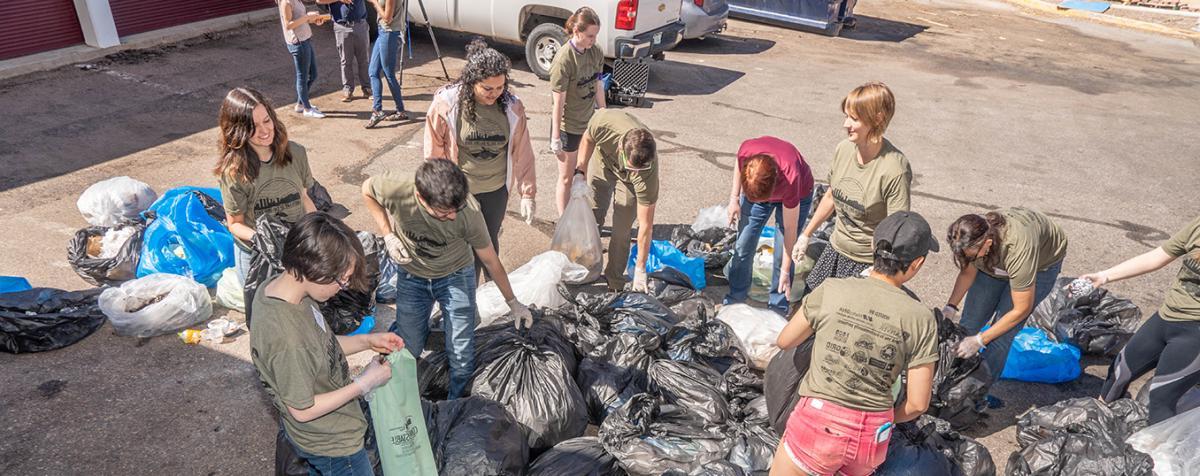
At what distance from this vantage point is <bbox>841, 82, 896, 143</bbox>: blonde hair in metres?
3.75

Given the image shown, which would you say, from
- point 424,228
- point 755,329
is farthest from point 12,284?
point 755,329

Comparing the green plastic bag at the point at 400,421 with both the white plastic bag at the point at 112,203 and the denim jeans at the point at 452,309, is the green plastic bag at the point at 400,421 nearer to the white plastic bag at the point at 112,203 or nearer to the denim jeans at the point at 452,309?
the denim jeans at the point at 452,309

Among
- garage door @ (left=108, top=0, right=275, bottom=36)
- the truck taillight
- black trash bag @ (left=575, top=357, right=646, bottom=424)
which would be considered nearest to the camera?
black trash bag @ (left=575, top=357, right=646, bottom=424)

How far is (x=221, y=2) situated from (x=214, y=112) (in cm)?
405

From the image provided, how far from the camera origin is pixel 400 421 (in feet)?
9.04

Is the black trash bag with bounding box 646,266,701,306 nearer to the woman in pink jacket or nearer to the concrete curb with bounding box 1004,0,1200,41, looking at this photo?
the woman in pink jacket

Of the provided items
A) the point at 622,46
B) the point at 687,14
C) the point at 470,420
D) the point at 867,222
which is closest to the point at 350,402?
the point at 470,420

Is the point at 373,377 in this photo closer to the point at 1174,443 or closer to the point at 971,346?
the point at 971,346

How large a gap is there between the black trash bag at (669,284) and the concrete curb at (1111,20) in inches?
651

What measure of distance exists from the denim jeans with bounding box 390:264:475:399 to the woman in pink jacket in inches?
29.3

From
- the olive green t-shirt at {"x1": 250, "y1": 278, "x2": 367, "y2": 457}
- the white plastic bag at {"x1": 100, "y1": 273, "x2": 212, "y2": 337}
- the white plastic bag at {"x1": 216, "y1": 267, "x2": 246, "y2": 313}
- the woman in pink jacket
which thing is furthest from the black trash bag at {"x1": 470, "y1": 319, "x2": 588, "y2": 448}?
the white plastic bag at {"x1": 100, "y1": 273, "x2": 212, "y2": 337}

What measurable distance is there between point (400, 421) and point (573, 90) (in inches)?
136

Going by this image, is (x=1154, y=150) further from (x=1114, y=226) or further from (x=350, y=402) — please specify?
(x=350, y=402)

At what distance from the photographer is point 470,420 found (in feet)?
10.9
